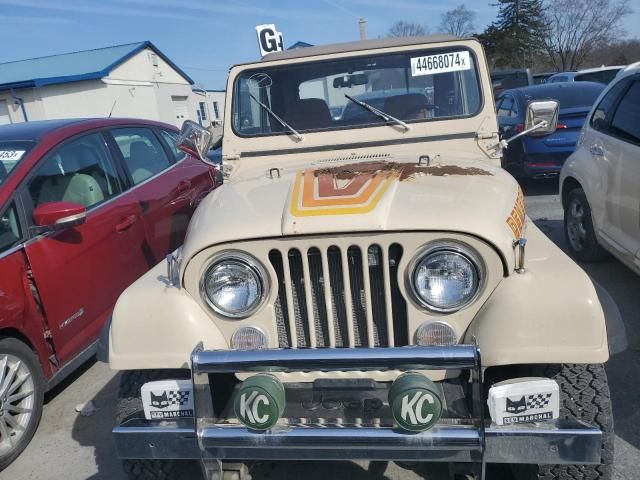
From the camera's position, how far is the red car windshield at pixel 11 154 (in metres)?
3.50

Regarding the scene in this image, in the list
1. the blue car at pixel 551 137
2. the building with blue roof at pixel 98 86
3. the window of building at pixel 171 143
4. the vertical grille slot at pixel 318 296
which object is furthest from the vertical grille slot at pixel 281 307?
the building with blue roof at pixel 98 86

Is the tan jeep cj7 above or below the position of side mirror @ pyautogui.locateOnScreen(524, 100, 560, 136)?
below

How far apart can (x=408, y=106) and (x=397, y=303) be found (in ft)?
5.28

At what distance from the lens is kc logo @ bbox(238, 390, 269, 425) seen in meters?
1.91

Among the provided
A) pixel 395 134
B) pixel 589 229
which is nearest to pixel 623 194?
pixel 589 229

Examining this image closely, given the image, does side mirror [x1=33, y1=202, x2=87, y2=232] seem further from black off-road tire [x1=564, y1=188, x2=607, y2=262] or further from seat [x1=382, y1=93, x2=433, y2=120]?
black off-road tire [x1=564, y1=188, x2=607, y2=262]

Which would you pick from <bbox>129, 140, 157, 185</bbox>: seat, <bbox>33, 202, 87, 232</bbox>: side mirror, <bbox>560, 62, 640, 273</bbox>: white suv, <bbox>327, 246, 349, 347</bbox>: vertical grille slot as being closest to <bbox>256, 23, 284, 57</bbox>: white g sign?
<bbox>129, 140, 157, 185</bbox>: seat

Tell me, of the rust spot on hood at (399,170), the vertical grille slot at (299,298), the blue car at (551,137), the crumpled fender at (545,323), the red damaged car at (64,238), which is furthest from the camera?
the blue car at (551,137)

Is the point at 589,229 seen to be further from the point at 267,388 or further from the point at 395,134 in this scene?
the point at 267,388

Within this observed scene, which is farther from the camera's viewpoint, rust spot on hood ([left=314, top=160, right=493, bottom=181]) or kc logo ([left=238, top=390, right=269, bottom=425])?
rust spot on hood ([left=314, top=160, right=493, bottom=181])

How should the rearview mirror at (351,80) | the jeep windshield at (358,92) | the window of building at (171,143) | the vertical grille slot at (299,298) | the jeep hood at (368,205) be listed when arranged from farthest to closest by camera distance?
the window of building at (171,143) → the rearview mirror at (351,80) → the jeep windshield at (358,92) → the vertical grille slot at (299,298) → the jeep hood at (368,205)

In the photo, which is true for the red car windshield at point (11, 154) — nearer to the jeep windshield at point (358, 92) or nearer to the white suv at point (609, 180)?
the jeep windshield at point (358, 92)

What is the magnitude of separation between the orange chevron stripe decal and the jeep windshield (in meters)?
0.90

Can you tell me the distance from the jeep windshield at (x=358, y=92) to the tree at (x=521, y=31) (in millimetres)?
41085
